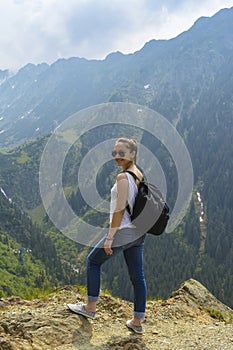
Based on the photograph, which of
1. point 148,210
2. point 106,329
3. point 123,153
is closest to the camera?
point 148,210

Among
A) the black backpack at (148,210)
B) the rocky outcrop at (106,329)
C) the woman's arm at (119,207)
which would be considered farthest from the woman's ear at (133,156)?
the rocky outcrop at (106,329)

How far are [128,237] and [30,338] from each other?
89.3 inches

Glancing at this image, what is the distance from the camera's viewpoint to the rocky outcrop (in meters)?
5.34

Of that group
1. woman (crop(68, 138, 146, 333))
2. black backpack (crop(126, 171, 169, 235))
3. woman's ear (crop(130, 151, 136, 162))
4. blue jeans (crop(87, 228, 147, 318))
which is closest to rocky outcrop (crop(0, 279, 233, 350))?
woman (crop(68, 138, 146, 333))

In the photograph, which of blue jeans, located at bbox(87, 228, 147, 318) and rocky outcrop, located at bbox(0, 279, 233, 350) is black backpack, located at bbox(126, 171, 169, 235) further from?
rocky outcrop, located at bbox(0, 279, 233, 350)

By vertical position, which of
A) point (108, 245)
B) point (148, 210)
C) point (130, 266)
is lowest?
point (130, 266)

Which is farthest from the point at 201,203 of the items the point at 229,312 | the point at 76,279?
Result: the point at 229,312

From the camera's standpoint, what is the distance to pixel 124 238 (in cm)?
540

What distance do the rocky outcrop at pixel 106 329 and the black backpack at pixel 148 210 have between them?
190 cm

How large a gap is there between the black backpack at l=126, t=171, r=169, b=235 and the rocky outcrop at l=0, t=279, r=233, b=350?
1.90 m

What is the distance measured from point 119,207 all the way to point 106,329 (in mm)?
2531

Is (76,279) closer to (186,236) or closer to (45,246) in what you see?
(45,246)

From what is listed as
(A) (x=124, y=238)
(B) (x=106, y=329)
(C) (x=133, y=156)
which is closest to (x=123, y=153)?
(C) (x=133, y=156)

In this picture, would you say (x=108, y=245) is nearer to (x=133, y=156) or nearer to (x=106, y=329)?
(x=133, y=156)
